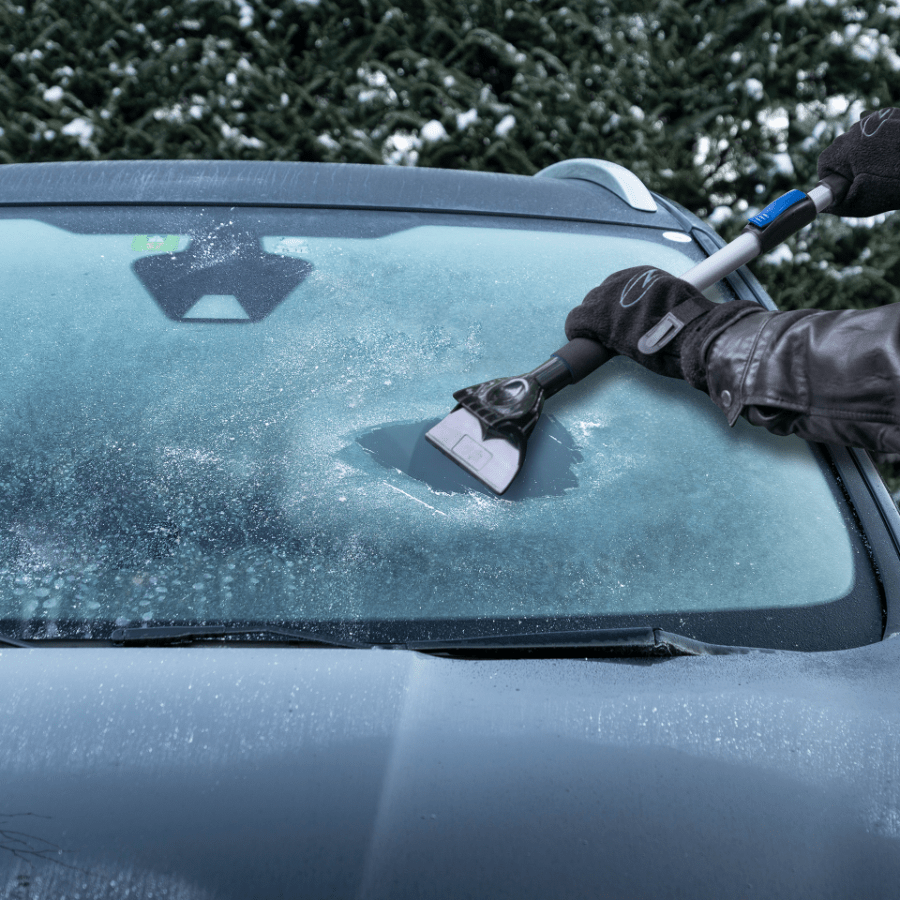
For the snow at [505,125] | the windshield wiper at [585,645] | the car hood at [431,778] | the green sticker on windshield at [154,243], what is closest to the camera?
the car hood at [431,778]

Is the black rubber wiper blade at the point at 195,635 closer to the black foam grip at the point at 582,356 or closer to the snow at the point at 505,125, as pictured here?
the black foam grip at the point at 582,356

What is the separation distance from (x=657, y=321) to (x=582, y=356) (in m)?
0.15

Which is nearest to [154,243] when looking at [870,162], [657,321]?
[657,321]

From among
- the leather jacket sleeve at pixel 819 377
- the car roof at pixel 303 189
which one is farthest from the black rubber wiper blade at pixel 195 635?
the car roof at pixel 303 189

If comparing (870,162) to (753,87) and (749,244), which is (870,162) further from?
(753,87)

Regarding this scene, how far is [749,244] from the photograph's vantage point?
1626 millimetres

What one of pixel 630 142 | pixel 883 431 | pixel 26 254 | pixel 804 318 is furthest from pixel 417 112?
pixel 883 431

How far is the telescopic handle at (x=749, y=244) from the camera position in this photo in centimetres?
141

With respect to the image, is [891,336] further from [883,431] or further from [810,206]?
[810,206]

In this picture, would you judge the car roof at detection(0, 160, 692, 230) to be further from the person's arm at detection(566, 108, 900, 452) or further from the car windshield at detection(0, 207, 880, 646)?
the person's arm at detection(566, 108, 900, 452)

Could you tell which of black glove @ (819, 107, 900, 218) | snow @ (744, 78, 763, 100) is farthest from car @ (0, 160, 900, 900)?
snow @ (744, 78, 763, 100)

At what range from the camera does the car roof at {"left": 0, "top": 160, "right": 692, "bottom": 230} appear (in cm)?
162

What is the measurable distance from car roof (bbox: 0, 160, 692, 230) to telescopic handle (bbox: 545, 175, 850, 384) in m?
0.15

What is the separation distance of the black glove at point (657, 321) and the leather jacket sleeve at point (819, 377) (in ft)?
0.16
